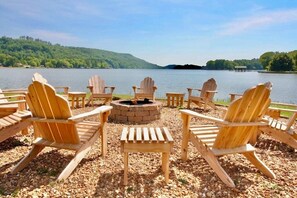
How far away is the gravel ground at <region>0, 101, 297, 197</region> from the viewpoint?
2.39 m

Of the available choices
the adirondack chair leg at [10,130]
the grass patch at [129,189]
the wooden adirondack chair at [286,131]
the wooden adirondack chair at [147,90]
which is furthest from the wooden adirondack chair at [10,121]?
the wooden adirondack chair at [147,90]

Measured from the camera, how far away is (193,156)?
11.1ft

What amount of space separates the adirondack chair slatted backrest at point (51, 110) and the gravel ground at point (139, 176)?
1.55 feet

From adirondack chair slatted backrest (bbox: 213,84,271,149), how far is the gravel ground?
472 mm

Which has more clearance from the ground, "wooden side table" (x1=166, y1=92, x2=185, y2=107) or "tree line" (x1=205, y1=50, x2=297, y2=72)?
"tree line" (x1=205, y1=50, x2=297, y2=72)

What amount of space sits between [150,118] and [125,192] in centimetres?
312

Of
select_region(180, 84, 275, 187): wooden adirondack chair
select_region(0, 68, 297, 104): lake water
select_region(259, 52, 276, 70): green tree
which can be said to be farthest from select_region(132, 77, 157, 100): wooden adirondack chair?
select_region(259, 52, 276, 70): green tree

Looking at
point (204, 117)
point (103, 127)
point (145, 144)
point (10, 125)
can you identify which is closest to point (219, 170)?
point (204, 117)

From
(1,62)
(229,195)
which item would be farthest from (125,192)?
(1,62)

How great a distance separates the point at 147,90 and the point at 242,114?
17.6 feet

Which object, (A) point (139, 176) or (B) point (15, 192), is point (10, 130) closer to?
(B) point (15, 192)

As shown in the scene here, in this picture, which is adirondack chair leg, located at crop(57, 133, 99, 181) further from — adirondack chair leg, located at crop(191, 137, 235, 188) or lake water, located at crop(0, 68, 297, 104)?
lake water, located at crop(0, 68, 297, 104)

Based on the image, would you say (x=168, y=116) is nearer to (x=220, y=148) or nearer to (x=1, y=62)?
(x=220, y=148)

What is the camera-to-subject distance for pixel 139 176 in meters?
2.74
